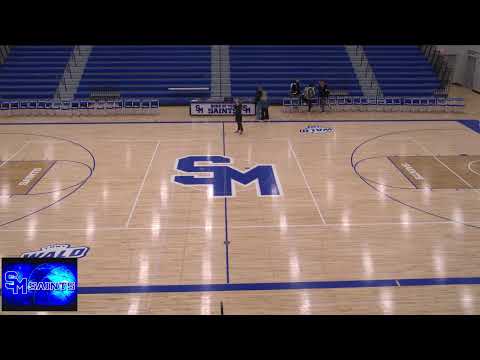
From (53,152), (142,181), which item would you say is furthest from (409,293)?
(53,152)

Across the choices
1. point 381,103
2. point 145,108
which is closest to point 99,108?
point 145,108

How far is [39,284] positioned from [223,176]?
357 inches

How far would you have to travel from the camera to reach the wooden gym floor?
9.81 meters

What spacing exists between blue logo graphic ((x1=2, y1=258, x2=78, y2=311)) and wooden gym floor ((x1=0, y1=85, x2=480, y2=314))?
2175 mm

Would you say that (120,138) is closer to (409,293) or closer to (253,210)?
(253,210)

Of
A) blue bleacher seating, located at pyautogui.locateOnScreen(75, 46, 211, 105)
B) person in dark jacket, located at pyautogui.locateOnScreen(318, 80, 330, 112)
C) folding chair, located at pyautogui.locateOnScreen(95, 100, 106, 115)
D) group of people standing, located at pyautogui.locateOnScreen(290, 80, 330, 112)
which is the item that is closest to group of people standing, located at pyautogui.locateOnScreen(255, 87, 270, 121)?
group of people standing, located at pyautogui.locateOnScreen(290, 80, 330, 112)

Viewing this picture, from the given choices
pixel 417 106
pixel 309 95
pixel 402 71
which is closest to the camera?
pixel 309 95

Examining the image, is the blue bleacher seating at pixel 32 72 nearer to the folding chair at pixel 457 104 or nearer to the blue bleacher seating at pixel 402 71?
the blue bleacher seating at pixel 402 71

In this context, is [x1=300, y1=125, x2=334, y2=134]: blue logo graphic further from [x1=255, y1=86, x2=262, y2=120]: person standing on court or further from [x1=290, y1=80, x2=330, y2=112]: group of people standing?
[x1=290, y1=80, x2=330, y2=112]: group of people standing

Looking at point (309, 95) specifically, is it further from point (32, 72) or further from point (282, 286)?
point (282, 286)

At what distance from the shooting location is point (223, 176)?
625 inches

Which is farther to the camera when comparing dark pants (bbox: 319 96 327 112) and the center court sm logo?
dark pants (bbox: 319 96 327 112)

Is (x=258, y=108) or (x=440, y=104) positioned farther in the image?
(x=440, y=104)
